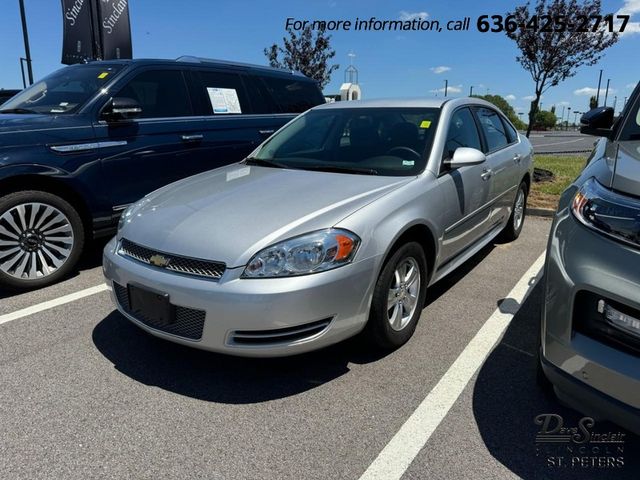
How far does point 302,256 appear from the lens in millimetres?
2436

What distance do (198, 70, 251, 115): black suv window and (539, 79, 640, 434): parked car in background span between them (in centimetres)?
419

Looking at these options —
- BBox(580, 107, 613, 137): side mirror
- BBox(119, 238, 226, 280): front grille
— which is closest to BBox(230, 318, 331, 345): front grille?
BBox(119, 238, 226, 280): front grille

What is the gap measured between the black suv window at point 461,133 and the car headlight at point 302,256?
1.39m

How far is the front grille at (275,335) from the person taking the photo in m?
2.43

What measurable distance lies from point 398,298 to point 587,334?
4.03ft

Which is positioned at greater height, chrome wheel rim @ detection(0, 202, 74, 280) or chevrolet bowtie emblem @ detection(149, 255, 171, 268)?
Result: chevrolet bowtie emblem @ detection(149, 255, 171, 268)

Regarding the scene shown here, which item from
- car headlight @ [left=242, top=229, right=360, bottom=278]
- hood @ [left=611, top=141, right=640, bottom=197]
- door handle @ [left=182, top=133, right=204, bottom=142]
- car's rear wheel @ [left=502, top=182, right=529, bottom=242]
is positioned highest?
hood @ [left=611, top=141, right=640, bottom=197]

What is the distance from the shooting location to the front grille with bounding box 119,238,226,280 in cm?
245

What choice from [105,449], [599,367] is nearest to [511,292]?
[599,367]

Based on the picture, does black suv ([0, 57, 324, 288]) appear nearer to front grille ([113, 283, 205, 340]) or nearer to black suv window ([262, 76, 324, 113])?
black suv window ([262, 76, 324, 113])

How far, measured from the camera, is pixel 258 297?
234 cm

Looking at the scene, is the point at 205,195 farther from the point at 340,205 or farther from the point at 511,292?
the point at 511,292

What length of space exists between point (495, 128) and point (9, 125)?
14.1ft

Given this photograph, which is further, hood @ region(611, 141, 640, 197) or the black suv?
the black suv
